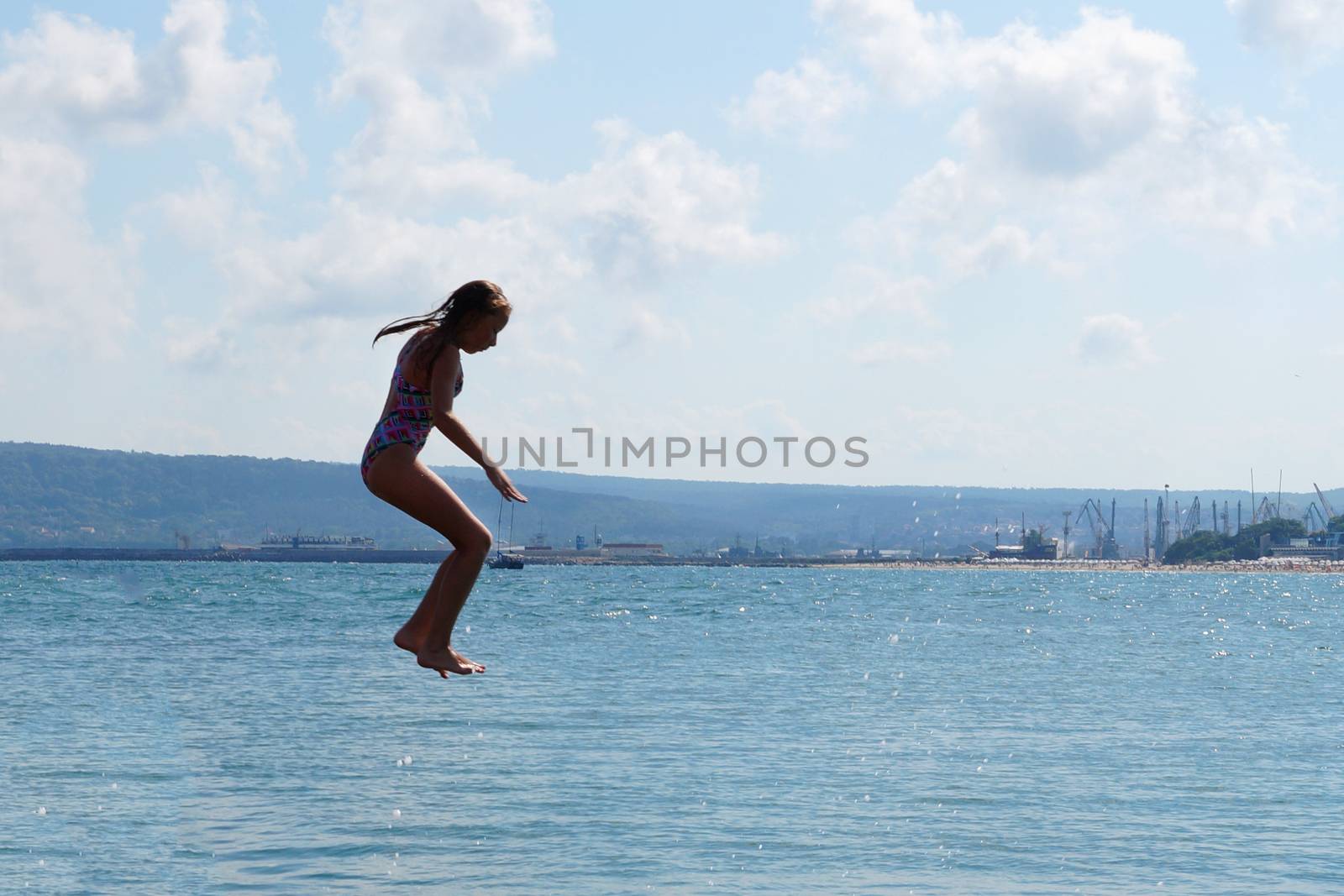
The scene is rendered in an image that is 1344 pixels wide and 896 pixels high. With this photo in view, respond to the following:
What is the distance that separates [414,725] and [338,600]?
10083cm

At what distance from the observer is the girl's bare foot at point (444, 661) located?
7.02 m

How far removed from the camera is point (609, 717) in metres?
55.6

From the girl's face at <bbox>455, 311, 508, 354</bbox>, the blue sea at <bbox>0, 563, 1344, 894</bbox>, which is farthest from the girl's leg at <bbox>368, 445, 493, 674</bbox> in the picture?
the blue sea at <bbox>0, 563, 1344, 894</bbox>

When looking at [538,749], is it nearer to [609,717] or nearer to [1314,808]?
[609,717]

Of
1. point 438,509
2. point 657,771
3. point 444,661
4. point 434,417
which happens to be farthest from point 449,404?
point 657,771

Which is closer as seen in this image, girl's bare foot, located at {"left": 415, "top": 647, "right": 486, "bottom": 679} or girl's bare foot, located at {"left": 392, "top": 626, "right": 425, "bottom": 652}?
girl's bare foot, located at {"left": 415, "top": 647, "right": 486, "bottom": 679}

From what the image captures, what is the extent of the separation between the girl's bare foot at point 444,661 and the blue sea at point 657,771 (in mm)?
24617

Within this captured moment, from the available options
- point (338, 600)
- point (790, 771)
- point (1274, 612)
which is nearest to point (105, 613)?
point (338, 600)

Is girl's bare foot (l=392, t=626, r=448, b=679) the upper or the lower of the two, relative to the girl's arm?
lower

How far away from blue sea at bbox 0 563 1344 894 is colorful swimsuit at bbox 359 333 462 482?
2543 centimetres

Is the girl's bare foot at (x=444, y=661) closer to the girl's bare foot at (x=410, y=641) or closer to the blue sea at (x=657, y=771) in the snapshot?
the girl's bare foot at (x=410, y=641)

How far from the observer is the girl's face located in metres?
6.48

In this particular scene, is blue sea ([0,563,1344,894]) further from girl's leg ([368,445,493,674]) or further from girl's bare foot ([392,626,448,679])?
girl's leg ([368,445,493,674])

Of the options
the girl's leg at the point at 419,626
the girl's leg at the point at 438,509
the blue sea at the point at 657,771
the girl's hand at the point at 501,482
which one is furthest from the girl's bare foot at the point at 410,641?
the blue sea at the point at 657,771
